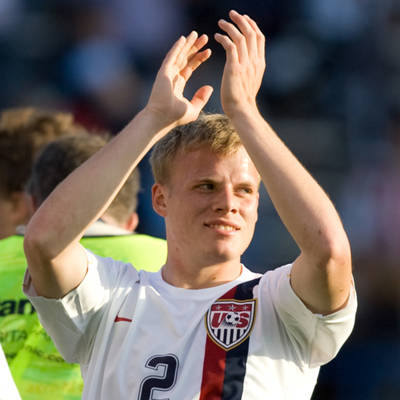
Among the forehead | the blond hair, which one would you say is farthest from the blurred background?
the forehead

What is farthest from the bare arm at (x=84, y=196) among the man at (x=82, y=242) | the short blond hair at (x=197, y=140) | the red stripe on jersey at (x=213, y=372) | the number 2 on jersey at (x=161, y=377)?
the man at (x=82, y=242)

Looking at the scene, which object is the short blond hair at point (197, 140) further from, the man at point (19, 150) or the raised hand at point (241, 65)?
the man at point (19, 150)

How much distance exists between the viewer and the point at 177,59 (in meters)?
2.91

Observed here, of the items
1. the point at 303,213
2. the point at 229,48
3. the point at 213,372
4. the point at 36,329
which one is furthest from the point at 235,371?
the point at 36,329

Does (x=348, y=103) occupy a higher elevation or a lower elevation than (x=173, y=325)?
higher

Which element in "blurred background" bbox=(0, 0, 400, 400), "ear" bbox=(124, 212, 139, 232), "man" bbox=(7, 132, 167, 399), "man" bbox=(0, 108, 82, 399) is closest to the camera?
"man" bbox=(7, 132, 167, 399)

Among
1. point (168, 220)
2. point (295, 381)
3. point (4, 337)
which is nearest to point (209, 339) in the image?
point (295, 381)

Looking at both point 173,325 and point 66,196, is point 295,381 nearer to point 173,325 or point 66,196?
point 173,325

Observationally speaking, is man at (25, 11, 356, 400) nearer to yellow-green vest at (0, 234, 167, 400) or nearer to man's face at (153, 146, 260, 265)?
man's face at (153, 146, 260, 265)

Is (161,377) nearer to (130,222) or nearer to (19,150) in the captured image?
(130,222)

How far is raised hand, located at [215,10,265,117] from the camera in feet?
→ 9.12

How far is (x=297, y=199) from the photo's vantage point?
2613 mm

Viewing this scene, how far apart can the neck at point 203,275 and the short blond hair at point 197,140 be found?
14.0 inches

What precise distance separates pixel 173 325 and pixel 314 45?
19.1ft
